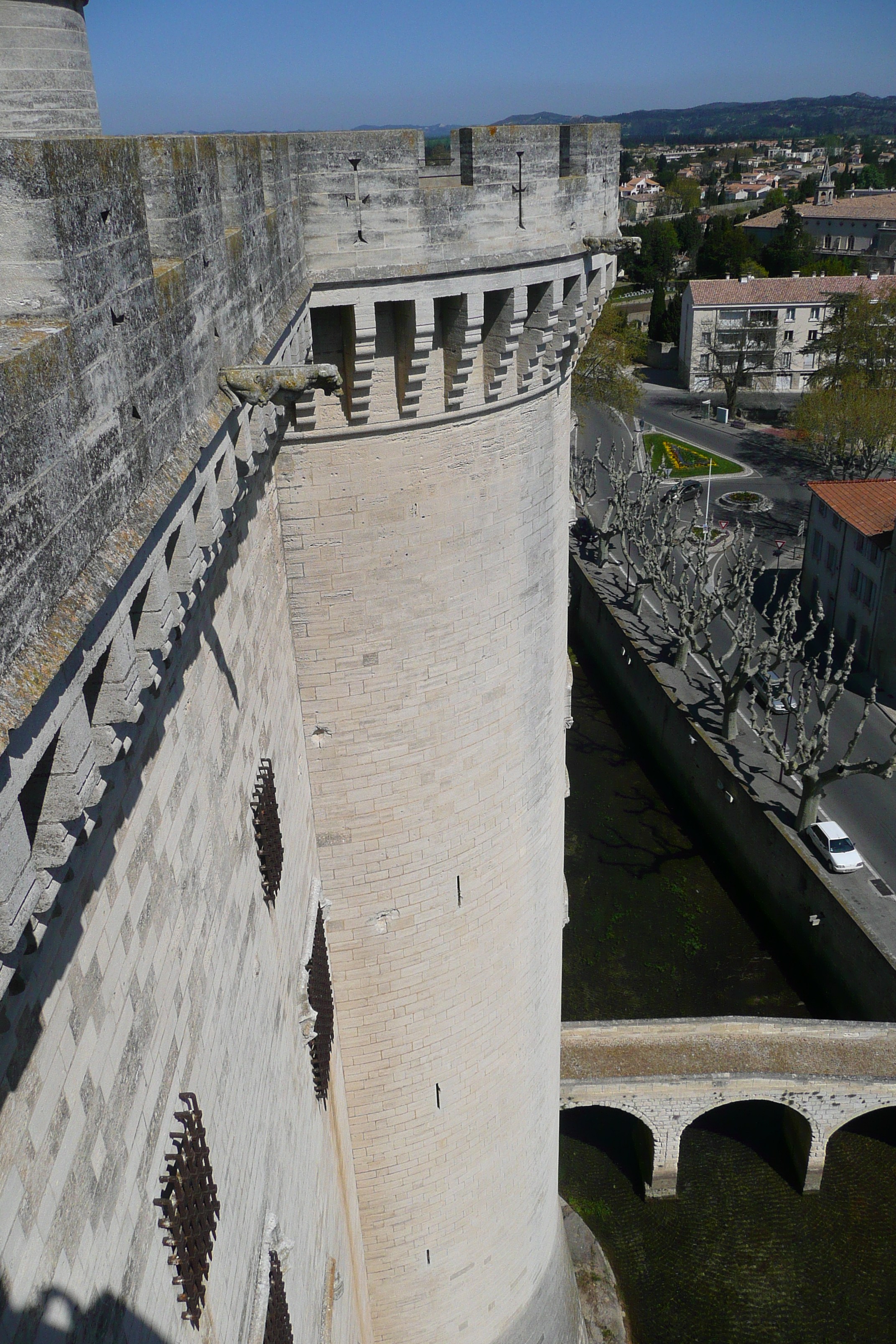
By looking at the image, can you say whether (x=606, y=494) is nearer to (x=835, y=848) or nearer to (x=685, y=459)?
(x=685, y=459)

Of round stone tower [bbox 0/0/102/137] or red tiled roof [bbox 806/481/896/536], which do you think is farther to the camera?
red tiled roof [bbox 806/481/896/536]

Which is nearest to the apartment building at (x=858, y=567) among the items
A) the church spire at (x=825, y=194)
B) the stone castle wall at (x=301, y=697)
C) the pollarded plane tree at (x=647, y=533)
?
the pollarded plane tree at (x=647, y=533)

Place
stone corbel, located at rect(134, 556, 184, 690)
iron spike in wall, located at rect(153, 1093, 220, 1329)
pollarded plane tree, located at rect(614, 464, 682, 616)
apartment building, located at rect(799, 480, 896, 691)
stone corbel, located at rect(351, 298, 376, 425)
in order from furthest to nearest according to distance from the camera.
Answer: pollarded plane tree, located at rect(614, 464, 682, 616), apartment building, located at rect(799, 480, 896, 691), stone corbel, located at rect(351, 298, 376, 425), iron spike in wall, located at rect(153, 1093, 220, 1329), stone corbel, located at rect(134, 556, 184, 690)

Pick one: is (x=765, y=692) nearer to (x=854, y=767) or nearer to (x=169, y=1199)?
(x=854, y=767)

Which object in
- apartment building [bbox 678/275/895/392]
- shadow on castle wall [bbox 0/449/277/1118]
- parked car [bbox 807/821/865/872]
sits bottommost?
parked car [bbox 807/821/865/872]

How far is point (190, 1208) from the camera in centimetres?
593

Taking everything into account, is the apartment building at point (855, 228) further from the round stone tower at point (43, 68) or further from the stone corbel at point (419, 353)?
the round stone tower at point (43, 68)

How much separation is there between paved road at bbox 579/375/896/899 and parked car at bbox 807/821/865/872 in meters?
0.52

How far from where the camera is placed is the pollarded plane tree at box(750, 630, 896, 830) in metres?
25.9

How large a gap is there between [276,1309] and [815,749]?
2098cm

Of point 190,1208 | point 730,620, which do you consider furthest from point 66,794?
point 730,620

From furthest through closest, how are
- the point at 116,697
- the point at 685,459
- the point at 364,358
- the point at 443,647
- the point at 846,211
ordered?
the point at 846,211, the point at 685,459, the point at 443,647, the point at 364,358, the point at 116,697

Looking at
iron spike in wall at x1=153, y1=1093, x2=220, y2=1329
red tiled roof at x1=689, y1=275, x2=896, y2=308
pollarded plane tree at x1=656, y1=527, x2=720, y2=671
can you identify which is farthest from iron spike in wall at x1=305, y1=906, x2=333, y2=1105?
red tiled roof at x1=689, y1=275, x2=896, y2=308

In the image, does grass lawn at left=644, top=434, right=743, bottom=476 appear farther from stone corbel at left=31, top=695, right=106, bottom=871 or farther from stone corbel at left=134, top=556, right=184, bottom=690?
stone corbel at left=31, top=695, right=106, bottom=871
